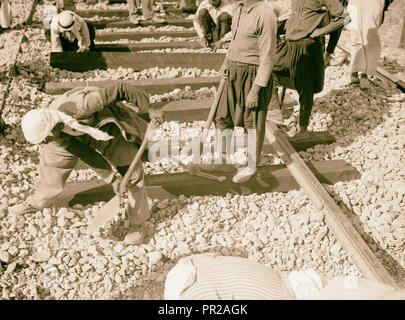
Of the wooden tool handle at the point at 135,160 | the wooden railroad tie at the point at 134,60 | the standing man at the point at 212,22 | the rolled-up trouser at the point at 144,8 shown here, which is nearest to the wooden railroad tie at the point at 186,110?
the wooden railroad tie at the point at 134,60

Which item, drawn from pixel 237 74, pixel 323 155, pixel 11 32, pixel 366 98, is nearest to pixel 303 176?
pixel 323 155

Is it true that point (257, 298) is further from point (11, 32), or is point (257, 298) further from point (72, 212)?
point (11, 32)

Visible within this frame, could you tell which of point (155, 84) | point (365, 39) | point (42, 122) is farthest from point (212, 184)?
point (365, 39)

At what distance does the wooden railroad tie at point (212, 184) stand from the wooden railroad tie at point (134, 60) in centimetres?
277

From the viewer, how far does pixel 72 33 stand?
281 inches

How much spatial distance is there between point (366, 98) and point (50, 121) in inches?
182

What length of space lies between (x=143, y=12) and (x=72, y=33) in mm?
2774

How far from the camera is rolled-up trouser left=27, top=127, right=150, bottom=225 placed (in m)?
3.55

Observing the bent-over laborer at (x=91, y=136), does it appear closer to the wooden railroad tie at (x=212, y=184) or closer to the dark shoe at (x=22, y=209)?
the dark shoe at (x=22, y=209)

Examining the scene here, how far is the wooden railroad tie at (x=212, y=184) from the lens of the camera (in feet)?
14.0

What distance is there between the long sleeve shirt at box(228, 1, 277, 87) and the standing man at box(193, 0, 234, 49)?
12.4 feet

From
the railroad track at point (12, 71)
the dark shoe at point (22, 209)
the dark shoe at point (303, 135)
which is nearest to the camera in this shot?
the dark shoe at point (22, 209)

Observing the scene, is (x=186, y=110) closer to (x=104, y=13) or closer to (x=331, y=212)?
(x=331, y=212)

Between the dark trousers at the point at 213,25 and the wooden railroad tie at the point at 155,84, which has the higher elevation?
the dark trousers at the point at 213,25
